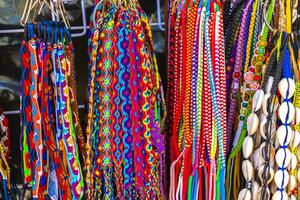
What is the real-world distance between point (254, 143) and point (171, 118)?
0.18 m

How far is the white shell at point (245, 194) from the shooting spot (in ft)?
2.48

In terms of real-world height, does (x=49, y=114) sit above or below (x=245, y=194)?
above

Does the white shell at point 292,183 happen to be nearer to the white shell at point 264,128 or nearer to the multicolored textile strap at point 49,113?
the white shell at point 264,128

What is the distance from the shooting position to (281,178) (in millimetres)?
724

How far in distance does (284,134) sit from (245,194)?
0.15 m

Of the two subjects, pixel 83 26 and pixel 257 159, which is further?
pixel 83 26

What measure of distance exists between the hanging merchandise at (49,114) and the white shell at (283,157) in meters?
0.39

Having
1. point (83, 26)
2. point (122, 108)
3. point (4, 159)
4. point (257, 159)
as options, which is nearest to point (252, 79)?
point (257, 159)

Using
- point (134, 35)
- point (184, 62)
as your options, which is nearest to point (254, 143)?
point (184, 62)

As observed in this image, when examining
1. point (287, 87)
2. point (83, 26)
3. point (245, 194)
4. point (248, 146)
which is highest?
point (83, 26)

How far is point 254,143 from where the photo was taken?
0.76 metres

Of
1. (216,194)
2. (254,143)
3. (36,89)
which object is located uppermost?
(36,89)

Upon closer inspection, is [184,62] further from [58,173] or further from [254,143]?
[58,173]

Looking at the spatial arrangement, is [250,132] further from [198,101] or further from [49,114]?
[49,114]
